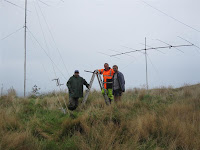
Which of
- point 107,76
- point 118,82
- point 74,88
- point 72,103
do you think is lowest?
point 72,103

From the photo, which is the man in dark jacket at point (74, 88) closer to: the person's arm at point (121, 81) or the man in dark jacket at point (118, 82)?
the man in dark jacket at point (118, 82)

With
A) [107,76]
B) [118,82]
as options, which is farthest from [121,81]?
[107,76]

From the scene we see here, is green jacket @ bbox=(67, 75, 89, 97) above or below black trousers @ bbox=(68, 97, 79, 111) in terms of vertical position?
above

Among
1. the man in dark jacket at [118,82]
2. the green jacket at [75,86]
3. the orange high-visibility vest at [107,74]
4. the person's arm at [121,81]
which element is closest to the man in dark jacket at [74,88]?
the green jacket at [75,86]

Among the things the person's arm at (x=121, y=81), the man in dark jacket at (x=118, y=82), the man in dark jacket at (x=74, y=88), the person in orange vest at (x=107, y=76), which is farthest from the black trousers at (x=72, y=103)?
the person's arm at (x=121, y=81)

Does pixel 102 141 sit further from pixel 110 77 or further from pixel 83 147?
pixel 110 77

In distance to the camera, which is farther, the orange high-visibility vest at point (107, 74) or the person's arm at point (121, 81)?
the orange high-visibility vest at point (107, 74)

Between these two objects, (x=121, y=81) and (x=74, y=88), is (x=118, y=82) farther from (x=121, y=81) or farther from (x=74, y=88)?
(x=74, y=88)

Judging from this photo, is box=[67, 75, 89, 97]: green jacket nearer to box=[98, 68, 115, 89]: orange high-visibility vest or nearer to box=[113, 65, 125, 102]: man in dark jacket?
box=[98, 68, 115, 89]: orange high-visibility vest

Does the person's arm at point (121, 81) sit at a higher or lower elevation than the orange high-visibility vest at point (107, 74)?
lower

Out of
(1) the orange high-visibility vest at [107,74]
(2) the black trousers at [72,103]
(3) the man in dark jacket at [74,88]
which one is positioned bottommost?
(2) the black trousers at [72,103]

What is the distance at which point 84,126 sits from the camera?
3.97 meters

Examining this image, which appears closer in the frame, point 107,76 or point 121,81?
point 121,81

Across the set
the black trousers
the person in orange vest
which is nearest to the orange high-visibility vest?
the person in orange vest
